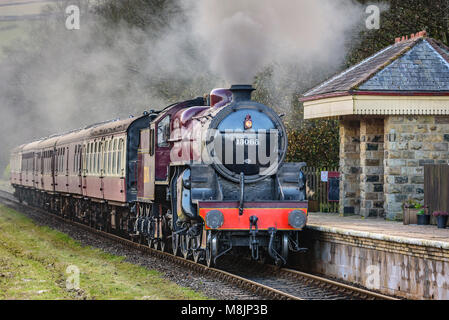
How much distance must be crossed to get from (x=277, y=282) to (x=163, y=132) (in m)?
5.23

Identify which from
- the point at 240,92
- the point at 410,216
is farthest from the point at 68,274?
the point at 410,216

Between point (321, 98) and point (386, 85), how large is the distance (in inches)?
78.9

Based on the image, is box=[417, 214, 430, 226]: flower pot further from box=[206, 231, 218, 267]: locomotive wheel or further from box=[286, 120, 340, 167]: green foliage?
box=[286, 120, 340, 167]: green foliage

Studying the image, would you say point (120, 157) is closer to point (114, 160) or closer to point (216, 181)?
point (114, 160)

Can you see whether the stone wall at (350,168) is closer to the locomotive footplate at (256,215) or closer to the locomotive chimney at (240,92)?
the locomotive footplate at (256,215)

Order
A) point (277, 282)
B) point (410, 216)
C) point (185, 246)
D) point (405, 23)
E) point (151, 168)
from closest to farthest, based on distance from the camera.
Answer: point (277, 282) → point (185, 246) → point (410, 216) → point (151, 168) → point (405, 23)

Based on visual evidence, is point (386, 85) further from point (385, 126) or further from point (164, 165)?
point (164, 165)

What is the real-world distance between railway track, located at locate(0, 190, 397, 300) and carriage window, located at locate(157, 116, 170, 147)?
263 cm

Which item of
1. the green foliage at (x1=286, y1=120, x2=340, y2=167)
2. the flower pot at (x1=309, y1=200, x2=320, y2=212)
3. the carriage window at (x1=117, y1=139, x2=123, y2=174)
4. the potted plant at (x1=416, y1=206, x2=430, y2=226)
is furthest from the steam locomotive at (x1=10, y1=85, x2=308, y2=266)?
the green foliage at (x1=286, y1=120, x2=340, y2=167)

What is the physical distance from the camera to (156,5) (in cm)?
4822

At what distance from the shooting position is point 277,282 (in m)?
14.0

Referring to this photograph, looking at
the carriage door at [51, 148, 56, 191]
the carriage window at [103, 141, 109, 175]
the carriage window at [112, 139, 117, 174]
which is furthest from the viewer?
the carriage door at [51, 148, 56, 191]

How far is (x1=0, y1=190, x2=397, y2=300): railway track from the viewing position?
12.4 metres
